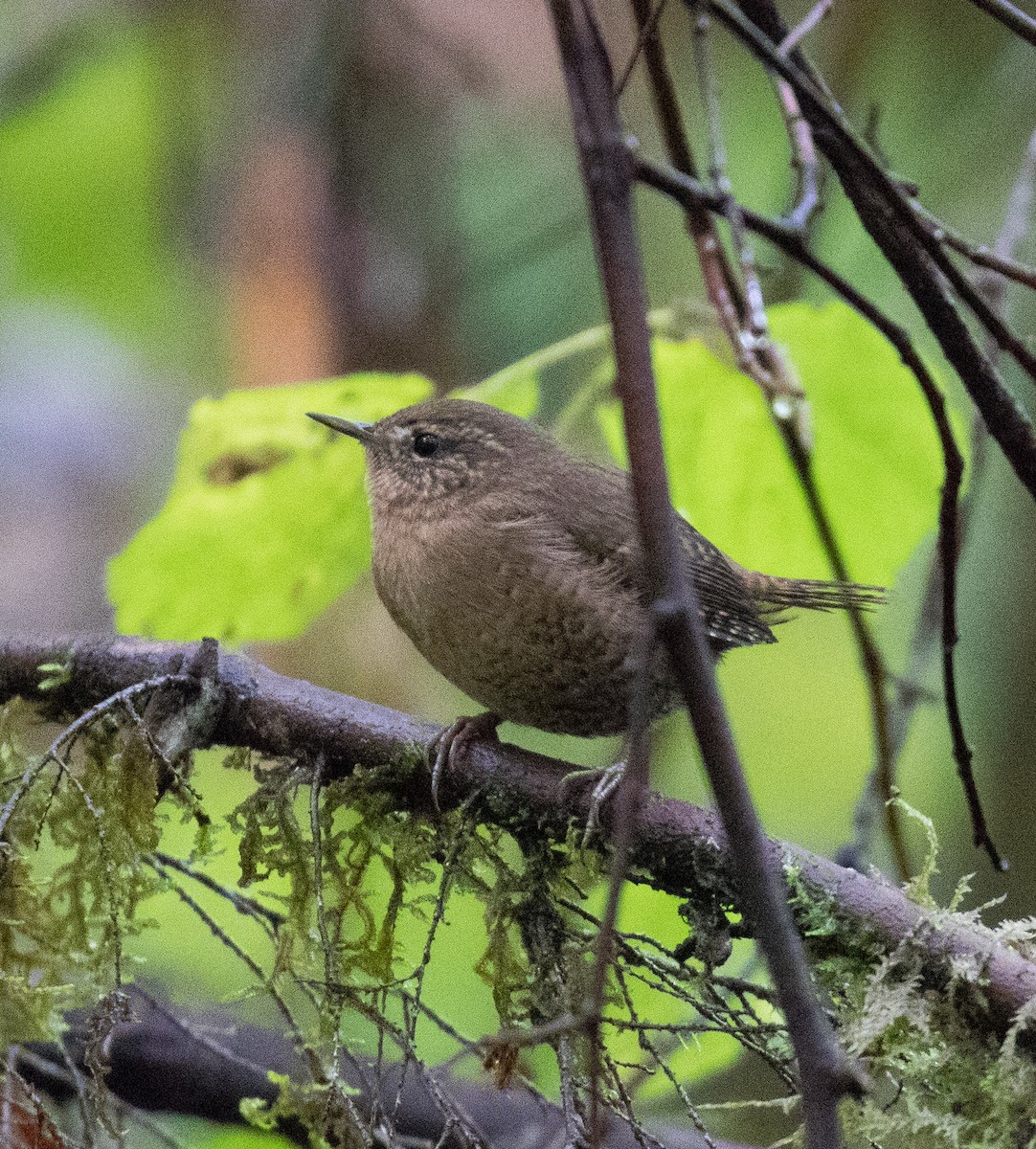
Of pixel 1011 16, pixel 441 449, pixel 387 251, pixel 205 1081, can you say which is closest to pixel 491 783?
pixel 441 449

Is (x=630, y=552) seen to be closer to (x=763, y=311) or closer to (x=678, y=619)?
(x=763, y=311)

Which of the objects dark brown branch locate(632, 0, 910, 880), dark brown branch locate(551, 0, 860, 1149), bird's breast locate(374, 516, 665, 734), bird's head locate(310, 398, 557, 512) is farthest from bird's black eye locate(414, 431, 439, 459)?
dark brown branch locate(551, 0, 860, 1149)

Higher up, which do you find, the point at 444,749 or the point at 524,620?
the point at 524,620

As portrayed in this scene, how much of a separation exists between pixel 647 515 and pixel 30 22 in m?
2.31

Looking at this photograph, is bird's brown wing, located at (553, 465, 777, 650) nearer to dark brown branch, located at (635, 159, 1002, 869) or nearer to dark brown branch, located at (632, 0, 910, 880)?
dark brown branch, located at (632, 0, 910, 880)

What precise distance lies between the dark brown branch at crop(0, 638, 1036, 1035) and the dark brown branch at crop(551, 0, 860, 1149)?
48 cm

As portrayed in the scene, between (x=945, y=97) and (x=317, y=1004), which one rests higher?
(x=945, y=97)

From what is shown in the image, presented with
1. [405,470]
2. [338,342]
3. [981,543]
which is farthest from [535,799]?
[981,543]

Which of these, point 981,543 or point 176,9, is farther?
point 981,543

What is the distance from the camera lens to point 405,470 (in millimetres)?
1402

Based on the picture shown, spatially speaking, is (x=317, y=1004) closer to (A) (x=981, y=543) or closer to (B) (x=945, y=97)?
(A) (x=981, y=543)

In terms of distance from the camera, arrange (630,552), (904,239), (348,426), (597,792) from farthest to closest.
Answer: (348,426) < (630,552) < (904,239) < (597,792)

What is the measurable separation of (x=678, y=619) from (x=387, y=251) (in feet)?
6.86

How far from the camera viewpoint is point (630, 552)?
1.27 metres
